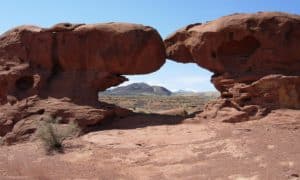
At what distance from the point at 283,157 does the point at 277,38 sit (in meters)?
6.18

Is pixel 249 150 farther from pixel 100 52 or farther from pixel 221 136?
pixel 100 52

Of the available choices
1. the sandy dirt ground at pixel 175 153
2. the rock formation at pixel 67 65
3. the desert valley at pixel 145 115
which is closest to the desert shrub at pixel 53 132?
the desert valley at pixel 145 115

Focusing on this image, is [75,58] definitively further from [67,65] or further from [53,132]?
[53,132]

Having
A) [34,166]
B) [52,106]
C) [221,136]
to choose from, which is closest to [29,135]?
[52,106]

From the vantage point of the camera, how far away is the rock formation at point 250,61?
15289mm

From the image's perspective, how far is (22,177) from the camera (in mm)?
11219

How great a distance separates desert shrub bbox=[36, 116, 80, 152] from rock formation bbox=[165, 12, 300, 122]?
15.8 ft

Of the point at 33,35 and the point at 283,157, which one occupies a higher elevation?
the point at 33,35

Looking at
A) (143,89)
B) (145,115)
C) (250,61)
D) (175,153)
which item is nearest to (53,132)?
(175,153)

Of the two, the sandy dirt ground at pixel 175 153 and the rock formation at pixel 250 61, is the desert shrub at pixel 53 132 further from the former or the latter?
the rock formation at pixel 250 61

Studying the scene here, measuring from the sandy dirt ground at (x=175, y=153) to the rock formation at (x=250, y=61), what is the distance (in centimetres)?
69

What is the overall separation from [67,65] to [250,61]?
733 cm

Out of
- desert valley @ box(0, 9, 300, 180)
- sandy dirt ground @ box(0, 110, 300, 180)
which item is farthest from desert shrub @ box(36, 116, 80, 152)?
sandy dirt ground @ box(0, 110, 300, 180)

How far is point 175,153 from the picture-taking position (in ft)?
41.1
